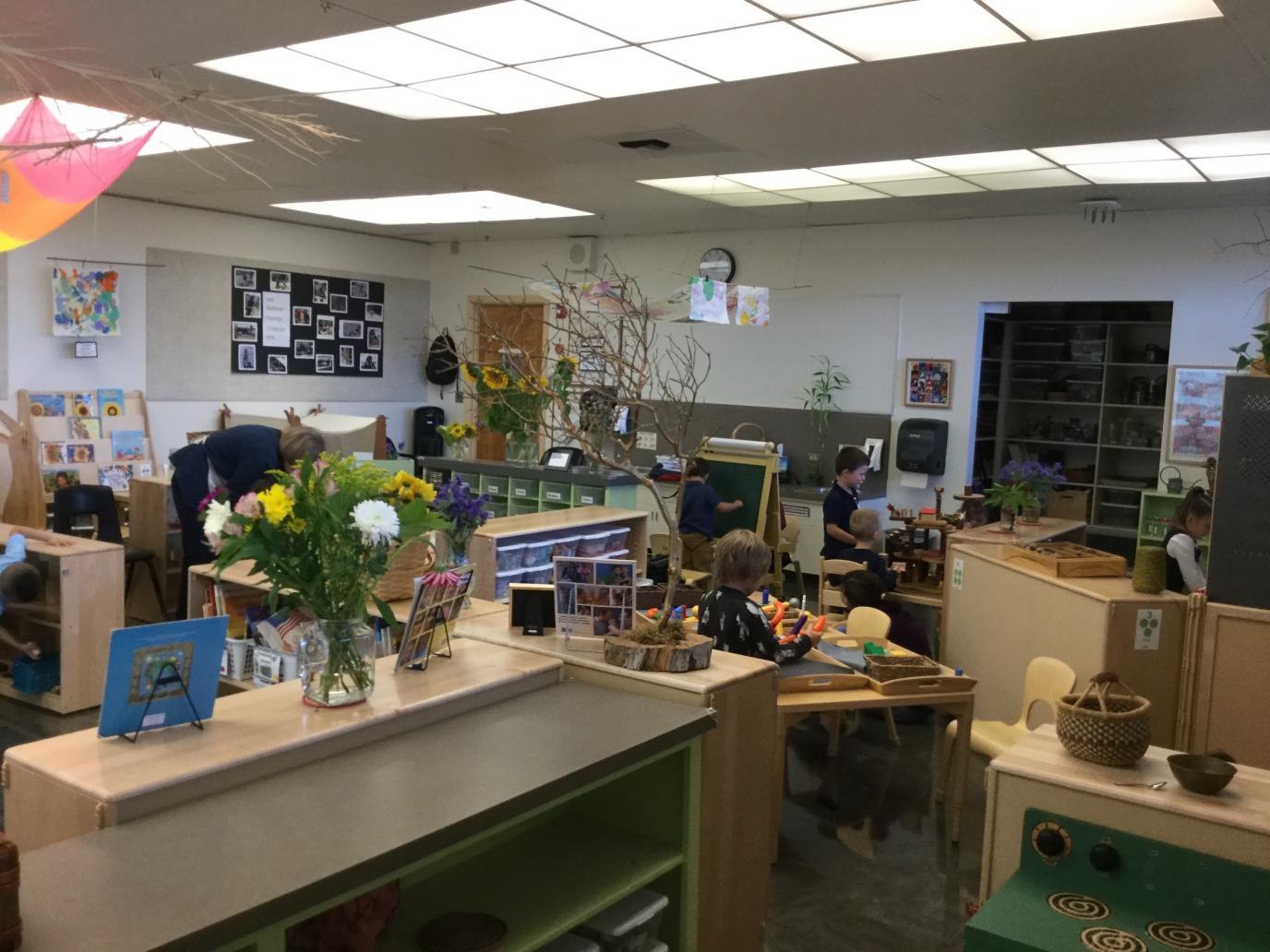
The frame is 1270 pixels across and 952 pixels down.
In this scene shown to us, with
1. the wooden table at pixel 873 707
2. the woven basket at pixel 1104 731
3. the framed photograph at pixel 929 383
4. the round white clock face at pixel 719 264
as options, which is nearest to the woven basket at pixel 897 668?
the wooden table at pixel 873 707

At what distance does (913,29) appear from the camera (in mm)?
4105

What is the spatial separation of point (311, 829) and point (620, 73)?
152 inches

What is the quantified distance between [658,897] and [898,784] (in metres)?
2.50

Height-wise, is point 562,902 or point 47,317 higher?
Result: point 47,317

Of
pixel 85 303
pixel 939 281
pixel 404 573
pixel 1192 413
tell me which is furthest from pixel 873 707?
pixel 85 303

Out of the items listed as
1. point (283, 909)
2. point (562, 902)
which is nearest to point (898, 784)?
point (562, 902)

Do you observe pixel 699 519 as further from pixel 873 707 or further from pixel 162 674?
pixel 162 674

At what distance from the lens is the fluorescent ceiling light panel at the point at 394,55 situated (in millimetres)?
4516

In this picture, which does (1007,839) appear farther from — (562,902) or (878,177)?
(878,177)

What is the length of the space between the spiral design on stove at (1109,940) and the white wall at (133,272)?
8834 mm

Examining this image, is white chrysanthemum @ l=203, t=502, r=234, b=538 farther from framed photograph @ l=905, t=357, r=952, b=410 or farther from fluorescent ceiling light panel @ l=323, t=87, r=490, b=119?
framed photograph @ l=905, t=357, r=952, b=410

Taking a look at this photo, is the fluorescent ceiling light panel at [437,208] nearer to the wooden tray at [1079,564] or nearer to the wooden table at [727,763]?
the wooden tray at [1079,564]

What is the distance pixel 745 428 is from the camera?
1016 cm

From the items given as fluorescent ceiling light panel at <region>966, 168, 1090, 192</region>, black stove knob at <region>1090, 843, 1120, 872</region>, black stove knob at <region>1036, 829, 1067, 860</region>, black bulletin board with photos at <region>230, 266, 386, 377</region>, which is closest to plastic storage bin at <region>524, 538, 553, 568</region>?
black stove knob at <region>1036, 829, 1067, 860</region>
